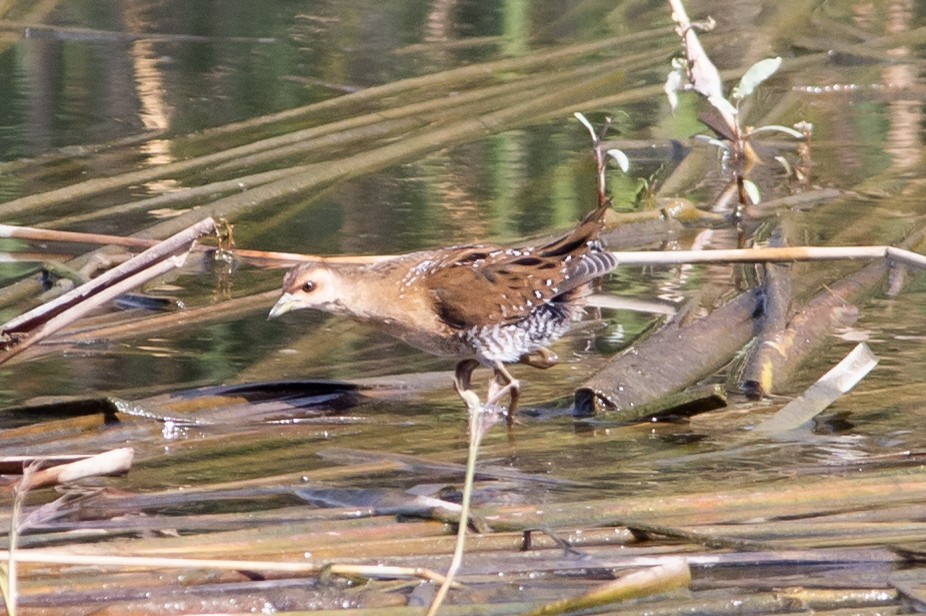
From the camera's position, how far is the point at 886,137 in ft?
24.7

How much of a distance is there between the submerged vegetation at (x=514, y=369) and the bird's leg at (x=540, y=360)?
0.05 metres

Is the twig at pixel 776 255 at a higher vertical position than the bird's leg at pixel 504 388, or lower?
higher

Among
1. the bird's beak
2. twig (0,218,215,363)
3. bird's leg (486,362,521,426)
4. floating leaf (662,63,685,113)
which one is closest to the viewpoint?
twig (0,218,215,363)

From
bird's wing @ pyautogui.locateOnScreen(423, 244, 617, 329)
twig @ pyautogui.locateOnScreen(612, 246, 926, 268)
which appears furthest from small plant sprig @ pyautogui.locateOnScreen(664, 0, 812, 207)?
bird's wing @ pyautogui.locateOnScreen(423, 244, 617, 329)

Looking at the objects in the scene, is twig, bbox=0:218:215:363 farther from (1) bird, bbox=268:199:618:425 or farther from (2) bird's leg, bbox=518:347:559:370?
(2) bird's leg, bbox=518:347:559:370

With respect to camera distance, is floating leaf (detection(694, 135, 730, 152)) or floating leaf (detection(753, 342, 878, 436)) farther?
floating leaf (detection(694, 135, 730, 152))

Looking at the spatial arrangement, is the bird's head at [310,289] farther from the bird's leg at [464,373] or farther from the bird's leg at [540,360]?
the bird's leg at [540,360]

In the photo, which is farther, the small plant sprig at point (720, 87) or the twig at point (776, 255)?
the small plant sprig at point (720, 87)

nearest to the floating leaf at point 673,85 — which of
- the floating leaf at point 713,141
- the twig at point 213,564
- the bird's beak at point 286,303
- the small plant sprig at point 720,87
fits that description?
the small plant sprig at point 720,87

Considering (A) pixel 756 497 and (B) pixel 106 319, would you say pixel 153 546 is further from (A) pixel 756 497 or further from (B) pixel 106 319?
(B) pixel 106 319

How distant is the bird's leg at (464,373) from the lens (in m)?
4.52

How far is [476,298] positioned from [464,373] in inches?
8.8

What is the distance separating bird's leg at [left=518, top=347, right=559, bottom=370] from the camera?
4750mm

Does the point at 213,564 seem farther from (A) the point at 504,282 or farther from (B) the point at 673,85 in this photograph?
(B) the point at 673,85
